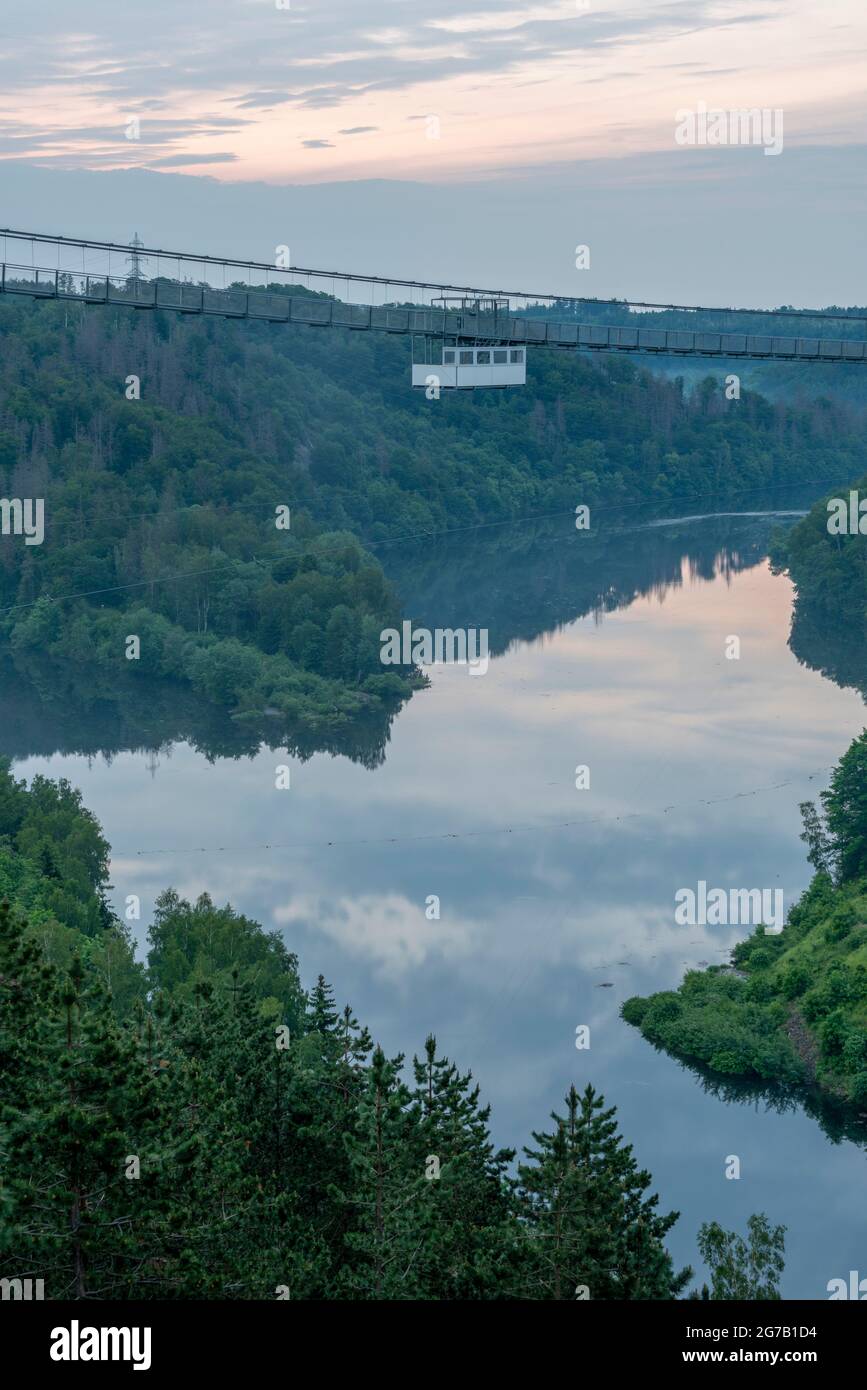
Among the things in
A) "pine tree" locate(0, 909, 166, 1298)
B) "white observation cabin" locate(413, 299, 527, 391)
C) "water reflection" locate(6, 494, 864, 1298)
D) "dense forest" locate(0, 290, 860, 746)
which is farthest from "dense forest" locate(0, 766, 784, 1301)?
"dense forest" locate(0, 290, 860, 746)

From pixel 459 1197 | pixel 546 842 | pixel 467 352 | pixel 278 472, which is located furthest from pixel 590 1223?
pixel 278 472

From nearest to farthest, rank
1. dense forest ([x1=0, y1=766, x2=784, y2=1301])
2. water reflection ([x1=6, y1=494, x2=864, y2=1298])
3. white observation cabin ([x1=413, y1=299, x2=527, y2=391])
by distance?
dense forest ([x1=0, y1=766, x2=784, y2=1301]) < water reflection ([x1=6, y1=494, x2=864, y2=1298]) < white observation cabin ([x1=413, y1=299, x2=527, y2=391])

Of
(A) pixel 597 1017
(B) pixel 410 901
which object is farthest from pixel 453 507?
(A) pixel 597 1017

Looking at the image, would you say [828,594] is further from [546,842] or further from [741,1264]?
[741,1264]

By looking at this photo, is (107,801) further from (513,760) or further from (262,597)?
(262,597)

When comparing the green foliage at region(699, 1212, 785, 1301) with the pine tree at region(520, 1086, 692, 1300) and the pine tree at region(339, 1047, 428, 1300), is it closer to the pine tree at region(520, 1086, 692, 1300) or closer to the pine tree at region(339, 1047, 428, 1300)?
the pine tree at region(520, 1086, 692, 1300)

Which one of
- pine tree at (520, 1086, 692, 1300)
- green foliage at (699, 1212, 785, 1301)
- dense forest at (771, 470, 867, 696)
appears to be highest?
dense forest at (771, 470, 867, 696)

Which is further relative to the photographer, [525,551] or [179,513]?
[525,551]
